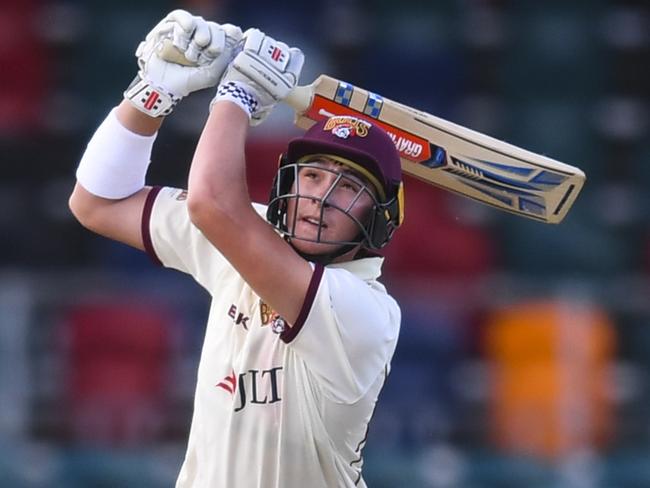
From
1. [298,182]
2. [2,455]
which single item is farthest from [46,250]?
[298,182]

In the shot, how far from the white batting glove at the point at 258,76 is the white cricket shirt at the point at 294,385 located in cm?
34

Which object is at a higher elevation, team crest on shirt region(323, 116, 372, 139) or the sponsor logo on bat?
the sponsor logo on bat

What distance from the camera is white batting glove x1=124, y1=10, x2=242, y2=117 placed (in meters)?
2.79

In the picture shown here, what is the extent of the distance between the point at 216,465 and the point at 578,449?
97.4 inches

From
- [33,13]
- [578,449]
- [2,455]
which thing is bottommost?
[2,455]

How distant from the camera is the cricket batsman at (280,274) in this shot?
105 inches

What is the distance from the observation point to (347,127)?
2838mm

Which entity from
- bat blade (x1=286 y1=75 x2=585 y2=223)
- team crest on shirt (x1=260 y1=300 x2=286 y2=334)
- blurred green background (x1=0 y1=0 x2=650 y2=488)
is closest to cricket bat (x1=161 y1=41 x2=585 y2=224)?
bat blade (x1=286 y1=75 x2=585 y2=223)

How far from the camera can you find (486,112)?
6207 millimetres

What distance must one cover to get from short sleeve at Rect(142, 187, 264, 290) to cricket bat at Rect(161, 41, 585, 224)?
33 cm

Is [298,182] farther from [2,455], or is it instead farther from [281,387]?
[2,455]

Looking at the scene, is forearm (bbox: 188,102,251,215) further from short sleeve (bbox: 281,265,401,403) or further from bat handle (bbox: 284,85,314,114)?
bat handle (bbox: 284,85,314,114)

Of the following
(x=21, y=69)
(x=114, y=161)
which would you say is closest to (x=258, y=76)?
(x=114, y=161)

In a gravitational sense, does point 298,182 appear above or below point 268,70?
below
